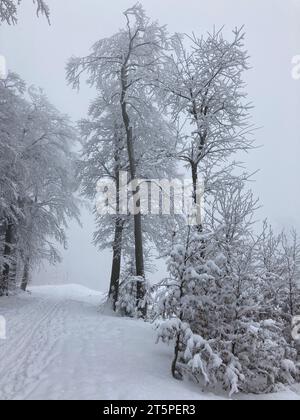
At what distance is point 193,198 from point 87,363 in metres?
4.97

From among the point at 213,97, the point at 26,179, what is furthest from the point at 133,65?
the point at 26,179

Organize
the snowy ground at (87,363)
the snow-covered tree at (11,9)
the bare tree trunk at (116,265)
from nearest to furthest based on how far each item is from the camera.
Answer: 1. the snowy ground at (87,363)
2. the snow-covered tree at (11,9)
3. the bare tree trunk at (116,265)

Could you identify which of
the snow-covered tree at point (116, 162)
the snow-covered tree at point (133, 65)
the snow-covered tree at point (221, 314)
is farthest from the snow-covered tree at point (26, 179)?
the snow-covered tree at point (221, 314)

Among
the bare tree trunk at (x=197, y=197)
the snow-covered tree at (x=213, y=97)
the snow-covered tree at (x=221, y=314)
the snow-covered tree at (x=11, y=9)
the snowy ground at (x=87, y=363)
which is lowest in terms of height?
the snowy ground at (x=87, y=363)

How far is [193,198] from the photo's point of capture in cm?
1075

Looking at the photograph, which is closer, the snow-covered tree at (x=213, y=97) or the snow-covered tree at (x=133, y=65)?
the snow-covered tree at (x=213, y=97)

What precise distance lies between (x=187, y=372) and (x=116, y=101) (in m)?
11.9

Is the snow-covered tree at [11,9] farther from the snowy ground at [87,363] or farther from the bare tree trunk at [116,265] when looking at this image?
the bare tree trunk at [116,265]

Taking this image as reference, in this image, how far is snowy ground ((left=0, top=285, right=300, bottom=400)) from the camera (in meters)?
6.40

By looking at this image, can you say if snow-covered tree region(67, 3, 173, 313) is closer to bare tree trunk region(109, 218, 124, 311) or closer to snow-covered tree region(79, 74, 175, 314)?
snow-covered tree region(79, 74, 175, 314)


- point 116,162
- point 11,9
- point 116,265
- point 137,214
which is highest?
point 11,9

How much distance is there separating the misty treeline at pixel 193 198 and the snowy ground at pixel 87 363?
539 millimetres

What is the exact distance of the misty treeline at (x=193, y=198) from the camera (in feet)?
25.6

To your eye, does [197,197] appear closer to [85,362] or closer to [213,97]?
[213,97]
